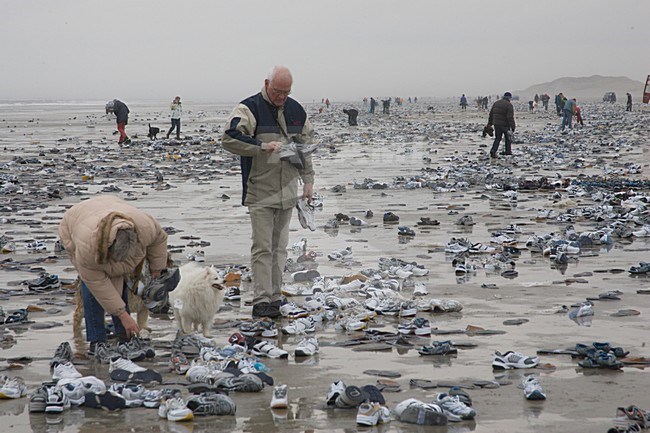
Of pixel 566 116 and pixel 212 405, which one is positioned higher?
Result: pixel 566 116

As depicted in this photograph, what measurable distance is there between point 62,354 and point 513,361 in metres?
3.40

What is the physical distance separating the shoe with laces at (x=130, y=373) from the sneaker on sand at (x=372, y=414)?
1.74 m

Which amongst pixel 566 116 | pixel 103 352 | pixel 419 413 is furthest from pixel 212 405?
pixel 566 116

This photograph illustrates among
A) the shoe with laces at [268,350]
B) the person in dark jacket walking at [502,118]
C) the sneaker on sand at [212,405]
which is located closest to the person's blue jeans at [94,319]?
the shoe with laces at [268,350]

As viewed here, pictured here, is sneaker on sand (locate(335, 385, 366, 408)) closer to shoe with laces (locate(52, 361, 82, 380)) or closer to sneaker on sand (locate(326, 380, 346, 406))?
sneaker on sand (locate(326, 380, 346, 406))

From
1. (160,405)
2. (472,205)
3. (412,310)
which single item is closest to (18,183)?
(472,205)

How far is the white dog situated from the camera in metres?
7.50

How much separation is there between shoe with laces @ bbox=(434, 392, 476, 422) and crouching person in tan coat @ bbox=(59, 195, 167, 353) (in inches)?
101

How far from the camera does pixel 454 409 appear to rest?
16.9 ft

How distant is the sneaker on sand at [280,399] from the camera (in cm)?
539

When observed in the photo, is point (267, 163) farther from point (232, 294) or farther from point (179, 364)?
point (179, 364)

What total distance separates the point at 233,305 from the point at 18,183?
13.6 metres

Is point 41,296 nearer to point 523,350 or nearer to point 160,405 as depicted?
point 160,405

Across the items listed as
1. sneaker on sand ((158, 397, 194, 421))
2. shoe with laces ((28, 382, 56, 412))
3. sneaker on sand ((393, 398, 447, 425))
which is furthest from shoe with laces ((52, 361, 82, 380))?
sneaker on sand ((393, 398, 447, 425))
